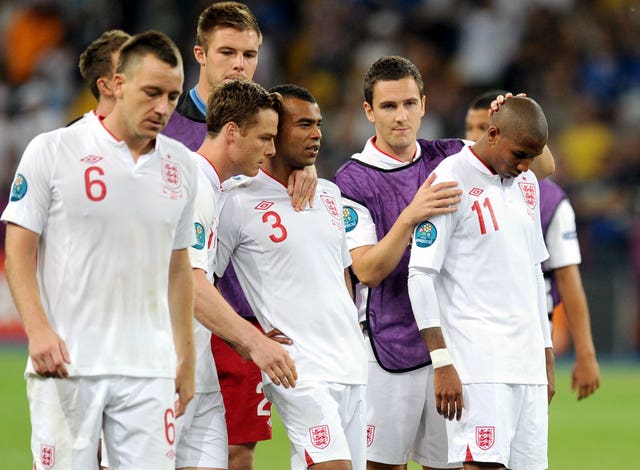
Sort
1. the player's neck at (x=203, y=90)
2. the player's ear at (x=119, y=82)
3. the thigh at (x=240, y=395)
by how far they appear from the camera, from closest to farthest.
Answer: the player's ear at (x=119, y=82) < the thigh at (x=240, y=395) < the player's neck at (x=203, y=90)

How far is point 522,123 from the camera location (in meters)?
6.12

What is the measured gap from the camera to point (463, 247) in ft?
20.4

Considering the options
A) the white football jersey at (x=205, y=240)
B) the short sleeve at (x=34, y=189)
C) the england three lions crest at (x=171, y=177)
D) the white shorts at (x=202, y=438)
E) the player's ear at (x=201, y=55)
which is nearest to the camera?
the short sleeve at (x=34, y=189)

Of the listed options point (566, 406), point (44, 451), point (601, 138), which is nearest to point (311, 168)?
point (44, 451)

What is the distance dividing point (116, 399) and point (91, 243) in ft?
2.06

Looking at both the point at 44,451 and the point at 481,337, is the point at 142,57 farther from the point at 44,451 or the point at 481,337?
the point at 481,337

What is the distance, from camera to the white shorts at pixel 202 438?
6.40 meters

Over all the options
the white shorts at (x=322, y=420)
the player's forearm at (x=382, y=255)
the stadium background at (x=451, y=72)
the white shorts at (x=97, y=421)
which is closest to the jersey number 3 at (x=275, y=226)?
the player's forearm at (x=382, y=255)

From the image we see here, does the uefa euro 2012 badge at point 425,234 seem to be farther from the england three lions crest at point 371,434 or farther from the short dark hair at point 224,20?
the short dark hair at point 224,20

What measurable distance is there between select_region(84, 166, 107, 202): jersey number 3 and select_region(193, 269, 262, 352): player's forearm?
0.91 m

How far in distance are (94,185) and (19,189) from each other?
291 millimetres

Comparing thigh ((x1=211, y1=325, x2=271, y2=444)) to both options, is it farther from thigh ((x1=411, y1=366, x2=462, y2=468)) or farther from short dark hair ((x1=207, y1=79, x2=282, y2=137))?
short dark hair ((x1=207, y1=79, x2=282, y2=137))

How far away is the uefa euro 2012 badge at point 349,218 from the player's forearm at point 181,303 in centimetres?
152

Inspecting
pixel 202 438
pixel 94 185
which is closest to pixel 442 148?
pixel 202 438
